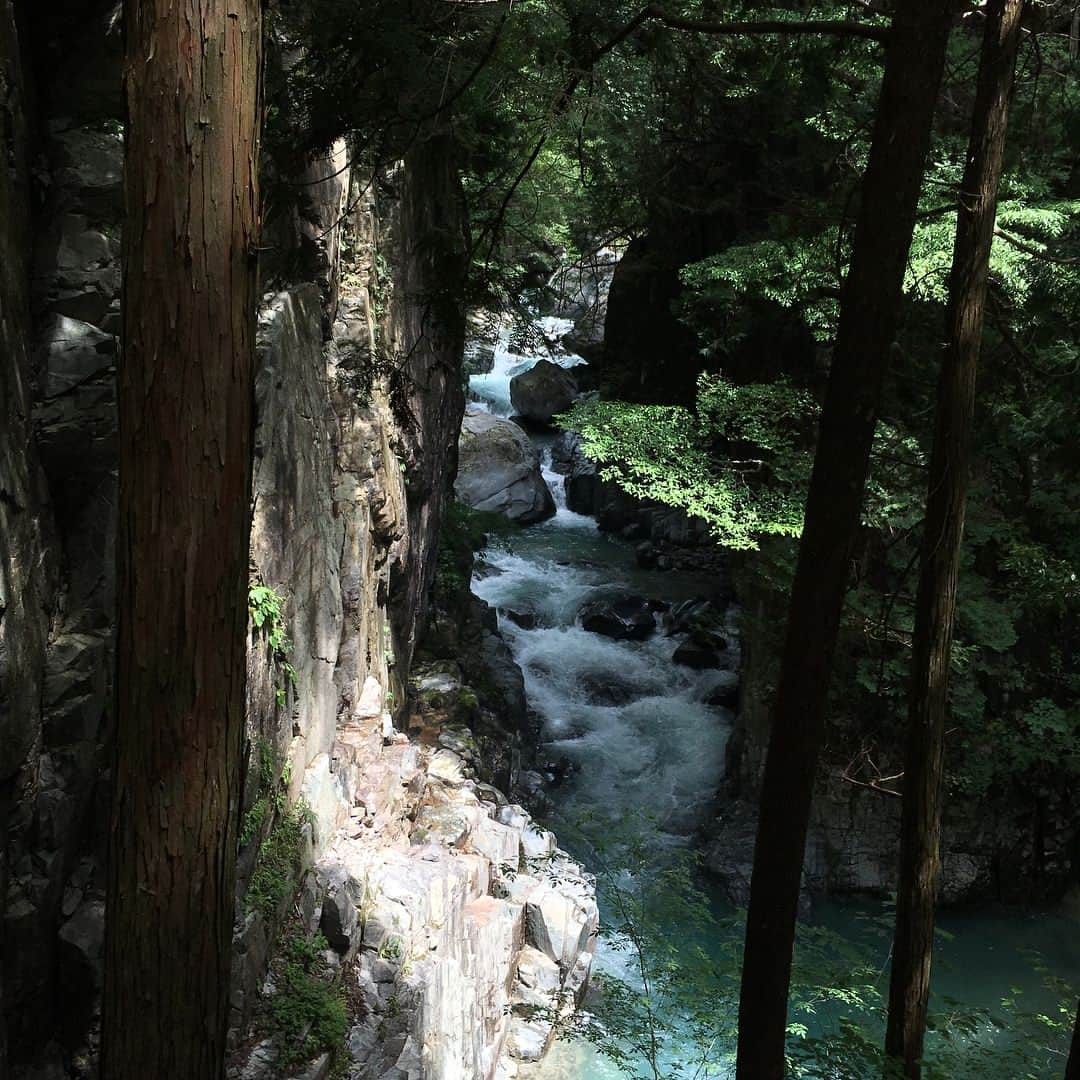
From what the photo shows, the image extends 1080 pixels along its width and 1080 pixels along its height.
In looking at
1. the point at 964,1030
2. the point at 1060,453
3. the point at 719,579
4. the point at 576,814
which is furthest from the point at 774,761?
the point at 719,579

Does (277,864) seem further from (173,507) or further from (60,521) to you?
(173,507)

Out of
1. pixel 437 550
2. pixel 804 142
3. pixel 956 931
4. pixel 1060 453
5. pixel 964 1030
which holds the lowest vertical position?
pixel 956 931

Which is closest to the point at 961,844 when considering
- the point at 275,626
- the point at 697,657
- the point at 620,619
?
the point at 697,657

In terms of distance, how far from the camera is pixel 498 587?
60.4ft

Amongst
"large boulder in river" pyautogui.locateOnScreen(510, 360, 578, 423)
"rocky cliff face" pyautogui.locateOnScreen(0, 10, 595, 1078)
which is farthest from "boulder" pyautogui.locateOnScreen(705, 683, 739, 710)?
"large boulder in river" pyautogui.locateOnScreen(510, 360, 578, 423)

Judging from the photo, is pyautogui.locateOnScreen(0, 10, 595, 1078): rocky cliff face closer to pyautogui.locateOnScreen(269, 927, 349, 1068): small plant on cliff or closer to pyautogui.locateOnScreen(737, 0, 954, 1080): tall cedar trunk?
pyautogui.locateOnScreen(269, 927, 349, 1068): small plant on cliff

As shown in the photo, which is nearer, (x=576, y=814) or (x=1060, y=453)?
(x=1060, y=453)

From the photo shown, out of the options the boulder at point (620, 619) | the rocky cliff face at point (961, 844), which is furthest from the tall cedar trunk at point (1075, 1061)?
the boulder at point (620, 619)

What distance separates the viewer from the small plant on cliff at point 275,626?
22.4 ft

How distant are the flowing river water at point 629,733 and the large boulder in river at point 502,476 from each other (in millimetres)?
576

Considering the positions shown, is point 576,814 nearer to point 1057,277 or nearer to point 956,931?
point 956,931

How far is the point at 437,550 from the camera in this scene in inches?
591

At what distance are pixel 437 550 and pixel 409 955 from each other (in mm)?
8246

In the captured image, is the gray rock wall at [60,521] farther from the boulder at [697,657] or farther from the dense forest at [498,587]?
the boulder at [697,657]
